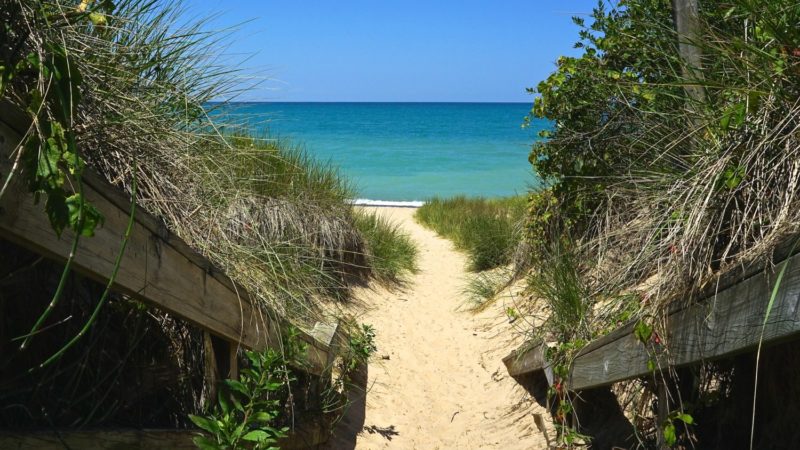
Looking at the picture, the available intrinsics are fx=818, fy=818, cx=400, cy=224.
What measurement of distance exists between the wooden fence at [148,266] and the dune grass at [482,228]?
17.9ft

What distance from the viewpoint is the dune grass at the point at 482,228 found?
383 inches

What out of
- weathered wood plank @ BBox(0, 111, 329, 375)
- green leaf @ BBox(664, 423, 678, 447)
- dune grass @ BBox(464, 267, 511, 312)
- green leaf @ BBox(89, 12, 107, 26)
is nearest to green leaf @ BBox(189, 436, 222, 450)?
Result: weathered wood plank @ BBox(0, 111, 329, 375)

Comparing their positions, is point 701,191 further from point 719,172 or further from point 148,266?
point 148,266

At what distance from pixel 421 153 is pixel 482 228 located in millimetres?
39484

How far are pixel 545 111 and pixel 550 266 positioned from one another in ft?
4.35

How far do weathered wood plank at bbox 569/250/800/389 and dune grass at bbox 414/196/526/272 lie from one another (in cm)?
504

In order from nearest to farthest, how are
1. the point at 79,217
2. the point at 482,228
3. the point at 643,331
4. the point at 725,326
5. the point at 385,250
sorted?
the point at 79,217
the point at 725,326
the point at 643,331
the point at 385,250
the point at 482,228

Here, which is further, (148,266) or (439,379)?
(439,379)

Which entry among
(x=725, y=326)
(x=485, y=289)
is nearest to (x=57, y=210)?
(x=725, y=326)

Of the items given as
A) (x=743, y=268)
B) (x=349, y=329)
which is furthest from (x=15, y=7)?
(x=349, y=329)

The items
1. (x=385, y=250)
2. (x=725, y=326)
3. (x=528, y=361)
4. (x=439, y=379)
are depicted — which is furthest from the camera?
(x=385, y=250)

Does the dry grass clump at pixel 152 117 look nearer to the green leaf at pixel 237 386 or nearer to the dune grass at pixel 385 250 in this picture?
the green leaf at pixel 237 386

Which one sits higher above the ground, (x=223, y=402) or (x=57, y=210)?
(x=57, y=210)

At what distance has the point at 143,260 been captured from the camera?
2449 mm
